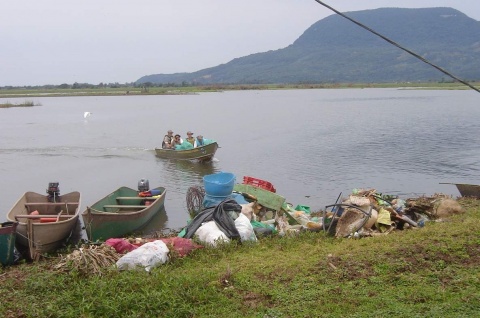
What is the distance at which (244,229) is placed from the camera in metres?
9.41

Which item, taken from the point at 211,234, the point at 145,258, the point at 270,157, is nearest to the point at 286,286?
the point at 145,258

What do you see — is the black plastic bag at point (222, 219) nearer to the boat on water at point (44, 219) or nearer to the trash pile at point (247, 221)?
the trash pile at point (247, 221)

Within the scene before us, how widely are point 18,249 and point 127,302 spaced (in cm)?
488

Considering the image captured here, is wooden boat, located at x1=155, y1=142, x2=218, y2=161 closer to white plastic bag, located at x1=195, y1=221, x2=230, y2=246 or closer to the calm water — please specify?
the calm water

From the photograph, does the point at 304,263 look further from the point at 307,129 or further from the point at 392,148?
the point at 307,129

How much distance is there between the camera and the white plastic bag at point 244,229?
9.32 metres

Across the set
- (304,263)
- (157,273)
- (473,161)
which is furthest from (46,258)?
(473,161)

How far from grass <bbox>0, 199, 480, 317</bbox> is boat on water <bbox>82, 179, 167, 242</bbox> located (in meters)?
3.00

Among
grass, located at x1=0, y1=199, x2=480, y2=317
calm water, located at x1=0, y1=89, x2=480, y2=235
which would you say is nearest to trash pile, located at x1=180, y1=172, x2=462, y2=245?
grass, located at x1=0, y1=199, x2=480, y2=317

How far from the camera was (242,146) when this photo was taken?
31156 mm

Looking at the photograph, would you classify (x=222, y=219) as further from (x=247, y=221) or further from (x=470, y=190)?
(x=470, y=190)

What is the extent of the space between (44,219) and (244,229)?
200 inches

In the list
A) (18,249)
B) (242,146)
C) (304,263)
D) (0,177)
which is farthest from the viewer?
(242,146)

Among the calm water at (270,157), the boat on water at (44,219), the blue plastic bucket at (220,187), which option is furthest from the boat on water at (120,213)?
the blue plastic bucket at (220,187)
